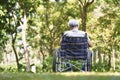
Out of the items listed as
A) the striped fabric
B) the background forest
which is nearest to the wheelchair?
the striped fabric

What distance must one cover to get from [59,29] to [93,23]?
5.04m

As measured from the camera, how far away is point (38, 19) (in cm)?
4191

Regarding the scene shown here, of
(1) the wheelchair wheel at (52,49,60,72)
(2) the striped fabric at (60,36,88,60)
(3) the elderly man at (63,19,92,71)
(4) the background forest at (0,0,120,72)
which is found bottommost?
(1) the wheelchair wheel at (52,49,60,72)

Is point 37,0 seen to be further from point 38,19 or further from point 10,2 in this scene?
point 38,19

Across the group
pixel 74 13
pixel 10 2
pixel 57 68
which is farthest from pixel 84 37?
pixel 74 13

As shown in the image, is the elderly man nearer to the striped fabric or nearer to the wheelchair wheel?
the striped fabric

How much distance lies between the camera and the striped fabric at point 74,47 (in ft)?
28.1

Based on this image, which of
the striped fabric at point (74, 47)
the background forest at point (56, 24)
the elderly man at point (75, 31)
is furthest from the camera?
the background forest at point (56, 24)

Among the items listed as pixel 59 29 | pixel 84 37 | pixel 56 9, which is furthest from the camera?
pixel 59 29

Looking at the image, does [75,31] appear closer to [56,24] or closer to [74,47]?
[74,47]

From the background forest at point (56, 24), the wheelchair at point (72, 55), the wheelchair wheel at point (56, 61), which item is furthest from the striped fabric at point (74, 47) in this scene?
the background forest at point (56, 24)

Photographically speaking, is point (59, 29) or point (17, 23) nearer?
point (17, 23)

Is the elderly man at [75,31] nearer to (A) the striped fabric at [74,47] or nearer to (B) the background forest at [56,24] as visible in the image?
(A) the striped fabric at [74,47]

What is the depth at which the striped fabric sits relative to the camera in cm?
856
